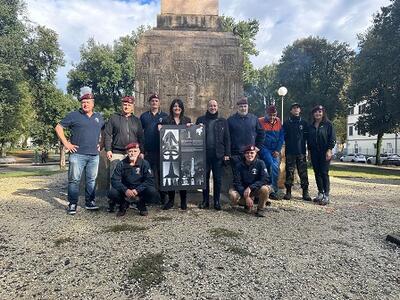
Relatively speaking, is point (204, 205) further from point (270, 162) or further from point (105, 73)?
point (105, 73)

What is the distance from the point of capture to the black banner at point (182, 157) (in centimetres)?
591

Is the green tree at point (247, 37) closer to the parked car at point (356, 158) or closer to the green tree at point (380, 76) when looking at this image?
the green tree at point (380, 76)

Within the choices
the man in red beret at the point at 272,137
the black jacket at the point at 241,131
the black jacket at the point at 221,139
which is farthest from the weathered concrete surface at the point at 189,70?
the black jacket at the point at 221,139

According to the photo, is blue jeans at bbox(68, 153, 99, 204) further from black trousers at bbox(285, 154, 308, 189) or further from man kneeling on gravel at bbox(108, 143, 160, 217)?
black trousers at bbox(285, 154, 308, 189)

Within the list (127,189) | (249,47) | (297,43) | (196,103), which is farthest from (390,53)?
(127,189)

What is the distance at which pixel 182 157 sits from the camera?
5.99 metres

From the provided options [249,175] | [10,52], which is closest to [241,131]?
[249,175]

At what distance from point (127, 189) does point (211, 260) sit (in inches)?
79.4

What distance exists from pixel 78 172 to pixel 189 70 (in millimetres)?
3214

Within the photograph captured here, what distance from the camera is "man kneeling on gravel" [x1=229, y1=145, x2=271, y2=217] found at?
568cm

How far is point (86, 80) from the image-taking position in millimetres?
32250

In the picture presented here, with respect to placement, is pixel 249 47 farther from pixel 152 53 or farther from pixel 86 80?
pixel 152 53

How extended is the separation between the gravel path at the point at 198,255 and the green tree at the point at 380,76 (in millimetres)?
20217

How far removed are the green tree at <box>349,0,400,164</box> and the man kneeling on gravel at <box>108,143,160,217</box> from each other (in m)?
21.8
